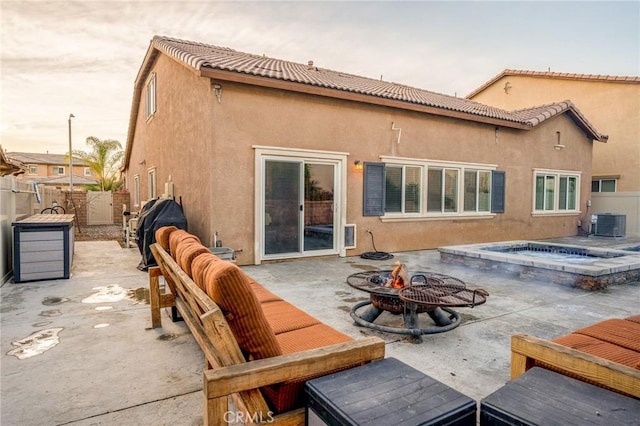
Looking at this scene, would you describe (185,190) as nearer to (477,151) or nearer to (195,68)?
(195,68)

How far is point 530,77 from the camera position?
16.5 meters

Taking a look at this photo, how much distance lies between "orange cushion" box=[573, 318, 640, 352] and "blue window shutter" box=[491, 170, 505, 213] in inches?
340

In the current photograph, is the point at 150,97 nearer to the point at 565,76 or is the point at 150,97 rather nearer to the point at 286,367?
the point at 286,367

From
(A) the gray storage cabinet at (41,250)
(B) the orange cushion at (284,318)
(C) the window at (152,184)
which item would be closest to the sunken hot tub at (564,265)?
(B) the orange cushion at (284,318)

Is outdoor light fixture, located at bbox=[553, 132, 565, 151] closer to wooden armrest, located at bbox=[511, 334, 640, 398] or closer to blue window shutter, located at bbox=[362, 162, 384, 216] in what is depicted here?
blue window shutter, located at bbox=[362, 162, 384, 216]

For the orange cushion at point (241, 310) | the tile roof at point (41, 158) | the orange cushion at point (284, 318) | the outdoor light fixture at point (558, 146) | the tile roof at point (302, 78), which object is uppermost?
the tile roof at point (41, 158)

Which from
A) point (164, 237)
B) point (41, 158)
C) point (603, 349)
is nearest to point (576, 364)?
point (603, 349)

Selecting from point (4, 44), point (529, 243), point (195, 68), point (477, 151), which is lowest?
point (529, 243)

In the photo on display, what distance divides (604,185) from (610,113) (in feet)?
9.64

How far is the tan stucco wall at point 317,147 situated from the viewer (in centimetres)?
682

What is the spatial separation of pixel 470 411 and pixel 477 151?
10108 millimetres

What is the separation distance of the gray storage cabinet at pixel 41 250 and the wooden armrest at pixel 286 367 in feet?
19.4

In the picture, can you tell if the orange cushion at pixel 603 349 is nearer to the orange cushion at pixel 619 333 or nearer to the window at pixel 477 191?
the orange cushion at pixel 619 333

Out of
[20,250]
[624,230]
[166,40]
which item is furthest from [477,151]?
[20,250]
